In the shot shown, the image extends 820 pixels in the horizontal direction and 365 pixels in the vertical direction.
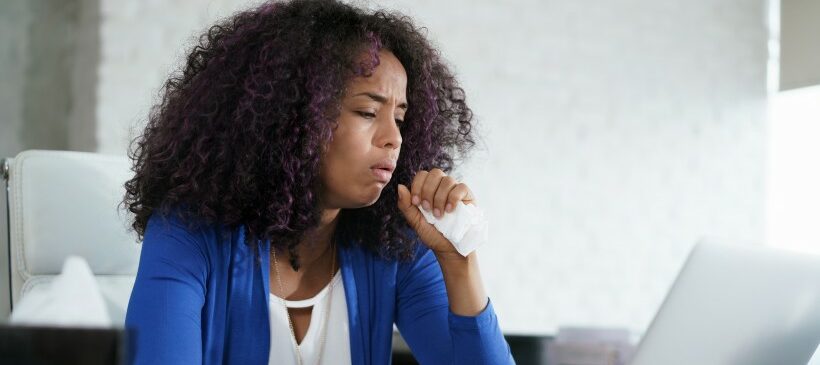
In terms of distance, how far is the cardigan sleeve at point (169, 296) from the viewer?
107cm

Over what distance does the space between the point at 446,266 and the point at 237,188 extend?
0.33 m

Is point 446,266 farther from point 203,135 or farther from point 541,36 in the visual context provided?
point 541,36

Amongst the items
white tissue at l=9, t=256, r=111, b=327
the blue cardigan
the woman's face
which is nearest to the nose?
the woman's face

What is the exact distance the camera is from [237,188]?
127cm

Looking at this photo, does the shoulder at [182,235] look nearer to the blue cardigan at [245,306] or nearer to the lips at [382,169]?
the blue cardigan at [245,306]

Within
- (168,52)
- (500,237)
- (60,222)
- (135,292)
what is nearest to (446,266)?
(135,292)

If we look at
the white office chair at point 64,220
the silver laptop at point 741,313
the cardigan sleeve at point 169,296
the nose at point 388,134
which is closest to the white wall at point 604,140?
the white office chair at point 64,220

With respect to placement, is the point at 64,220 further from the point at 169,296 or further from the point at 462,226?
the point at 462,226

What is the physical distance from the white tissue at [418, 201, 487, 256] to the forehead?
0.61 feet

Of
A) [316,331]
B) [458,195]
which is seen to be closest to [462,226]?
[458,195]

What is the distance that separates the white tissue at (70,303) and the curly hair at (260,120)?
80cm

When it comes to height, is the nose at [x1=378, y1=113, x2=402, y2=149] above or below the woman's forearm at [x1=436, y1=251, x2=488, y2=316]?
above

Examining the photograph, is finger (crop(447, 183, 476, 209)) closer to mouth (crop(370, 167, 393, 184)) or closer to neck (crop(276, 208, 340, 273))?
mouth (crop(370, 167, 393, 184))

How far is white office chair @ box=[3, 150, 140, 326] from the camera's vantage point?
1422 mm
